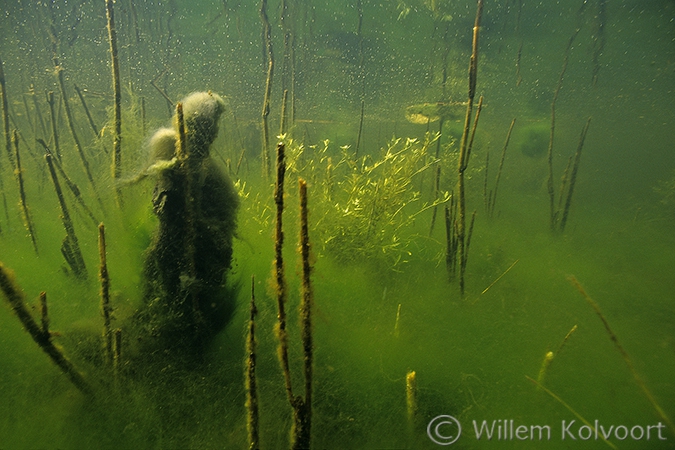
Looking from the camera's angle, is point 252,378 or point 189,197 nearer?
point 252,378

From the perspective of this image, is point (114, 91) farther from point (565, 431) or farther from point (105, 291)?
point (565, 431)

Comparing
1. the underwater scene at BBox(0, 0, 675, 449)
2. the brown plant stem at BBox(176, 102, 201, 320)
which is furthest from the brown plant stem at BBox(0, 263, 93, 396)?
the brown plant stem at BBox(176, 102, 201, 320)

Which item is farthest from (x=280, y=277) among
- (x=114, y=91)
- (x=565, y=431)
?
(x=114, y=91)

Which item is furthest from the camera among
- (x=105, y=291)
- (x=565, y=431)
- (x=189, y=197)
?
(x=565, y=431)

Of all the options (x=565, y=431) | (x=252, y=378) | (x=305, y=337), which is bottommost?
(x=565, y=431)

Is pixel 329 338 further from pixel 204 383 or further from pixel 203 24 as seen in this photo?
pixel 203 24

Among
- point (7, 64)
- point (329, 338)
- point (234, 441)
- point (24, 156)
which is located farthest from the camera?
point (7, 64)

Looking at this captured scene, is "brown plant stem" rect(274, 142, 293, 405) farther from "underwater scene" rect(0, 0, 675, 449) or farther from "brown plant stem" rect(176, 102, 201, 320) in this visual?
"brown plant stem" rect(176, 102, 201, 320)

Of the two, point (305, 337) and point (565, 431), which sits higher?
point (305, 337)

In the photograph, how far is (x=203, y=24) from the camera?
22656 millimetres

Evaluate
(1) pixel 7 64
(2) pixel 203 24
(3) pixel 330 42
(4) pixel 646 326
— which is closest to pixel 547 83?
(3) pixel 330 42

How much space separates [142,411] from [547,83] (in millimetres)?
25686

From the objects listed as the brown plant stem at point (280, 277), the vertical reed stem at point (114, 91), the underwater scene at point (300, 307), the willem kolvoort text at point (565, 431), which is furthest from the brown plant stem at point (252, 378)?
the vertical reed stem at point (114, 91)

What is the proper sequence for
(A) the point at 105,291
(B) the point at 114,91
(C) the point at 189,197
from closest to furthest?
(A) the point at 105,291 → (C) the point at 189,197 → (B) the point at 114,91
